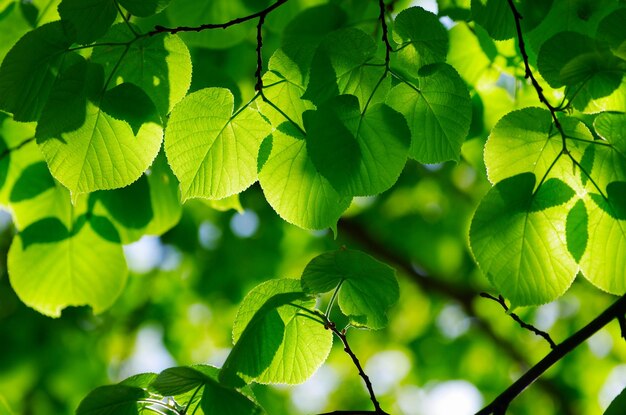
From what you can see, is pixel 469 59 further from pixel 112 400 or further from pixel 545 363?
pixel 112 400

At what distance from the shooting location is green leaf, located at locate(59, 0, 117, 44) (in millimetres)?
1061

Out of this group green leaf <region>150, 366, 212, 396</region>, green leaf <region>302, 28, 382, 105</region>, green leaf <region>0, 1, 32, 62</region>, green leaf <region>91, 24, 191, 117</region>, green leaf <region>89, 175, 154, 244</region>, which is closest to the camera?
green leaf <region>150, 366, 212, 396</region>

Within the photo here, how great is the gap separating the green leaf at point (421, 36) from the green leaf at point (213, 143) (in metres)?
0.28

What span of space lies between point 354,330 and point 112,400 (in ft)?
14.8

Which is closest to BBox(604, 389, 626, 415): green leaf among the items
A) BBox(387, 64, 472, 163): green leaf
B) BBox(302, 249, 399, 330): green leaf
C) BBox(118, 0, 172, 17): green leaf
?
BBox(302, 249, 399, 330): green leaf

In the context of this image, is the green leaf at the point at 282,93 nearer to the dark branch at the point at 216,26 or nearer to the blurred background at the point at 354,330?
the dark branch at the point at 216,26

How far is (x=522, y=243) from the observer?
3.58 ft

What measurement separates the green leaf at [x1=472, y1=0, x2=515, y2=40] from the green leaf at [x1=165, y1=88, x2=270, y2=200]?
0.46m

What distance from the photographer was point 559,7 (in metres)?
1.29

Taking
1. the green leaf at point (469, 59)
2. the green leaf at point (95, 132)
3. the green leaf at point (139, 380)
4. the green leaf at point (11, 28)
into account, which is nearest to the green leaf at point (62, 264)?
the green leaf at point (11, 28)

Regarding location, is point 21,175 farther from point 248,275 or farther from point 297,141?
point 248,275

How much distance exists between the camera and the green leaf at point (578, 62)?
3.40ft

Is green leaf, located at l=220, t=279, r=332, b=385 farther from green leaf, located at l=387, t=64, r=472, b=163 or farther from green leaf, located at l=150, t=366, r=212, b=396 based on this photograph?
green leaf, located at l=387, t=64, r=472, b=163

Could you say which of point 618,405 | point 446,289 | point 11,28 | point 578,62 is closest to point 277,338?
point 618,405
